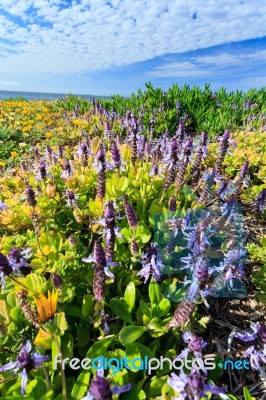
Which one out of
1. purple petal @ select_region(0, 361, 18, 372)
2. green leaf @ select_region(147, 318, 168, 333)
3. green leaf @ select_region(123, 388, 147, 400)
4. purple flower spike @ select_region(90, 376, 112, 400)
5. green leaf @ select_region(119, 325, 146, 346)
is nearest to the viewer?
purple flower spike @ select_region(90, 376, 112, 400)

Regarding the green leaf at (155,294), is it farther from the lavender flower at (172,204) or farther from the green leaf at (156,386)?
the lavender flower at (172,204)

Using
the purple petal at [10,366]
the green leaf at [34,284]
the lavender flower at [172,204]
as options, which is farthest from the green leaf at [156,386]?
the lavender flower at [172,204]

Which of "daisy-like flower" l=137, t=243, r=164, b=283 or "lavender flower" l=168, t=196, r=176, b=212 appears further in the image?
"lavender flower" l=168, t=196, r=176, b=212

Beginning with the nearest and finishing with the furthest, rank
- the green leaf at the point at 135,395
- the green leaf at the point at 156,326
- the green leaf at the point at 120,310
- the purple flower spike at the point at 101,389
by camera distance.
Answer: the purple flower spike at the point at 101,389 → the green leaf at the point at 135,395 → the green leaf at the point at 156,326 → the green leaf at the point at 120,310

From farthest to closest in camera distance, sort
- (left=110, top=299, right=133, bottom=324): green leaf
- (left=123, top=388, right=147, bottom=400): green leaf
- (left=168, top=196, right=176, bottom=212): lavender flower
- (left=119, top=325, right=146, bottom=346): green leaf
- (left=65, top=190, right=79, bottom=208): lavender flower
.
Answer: (left=65, top=190, right=79, bottom=208): lavender flower < (left=168, top=196, right=176, bottom=212): lavender flower < (left=110, top=299, right=133, bottom=324): green leaf < (left=119, top=325, right=146, bottom=346): green leaf < (left=123, top=388, right=147, bottom=400): green leaf

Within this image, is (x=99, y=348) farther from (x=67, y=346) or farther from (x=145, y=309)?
(x=145, y=309)

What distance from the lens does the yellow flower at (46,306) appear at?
155 cm

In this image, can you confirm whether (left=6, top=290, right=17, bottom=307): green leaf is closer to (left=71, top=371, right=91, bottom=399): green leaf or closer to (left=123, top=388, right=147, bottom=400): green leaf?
(left=71, top=371, right=91, bottom=399): green leaf

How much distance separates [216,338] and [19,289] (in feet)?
4.71

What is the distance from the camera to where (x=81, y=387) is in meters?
1.55

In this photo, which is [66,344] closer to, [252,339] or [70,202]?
[252,339]

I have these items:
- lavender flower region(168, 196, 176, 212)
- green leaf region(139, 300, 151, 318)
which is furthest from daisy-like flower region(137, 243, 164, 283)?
lavender flower region(168, 196, 176, 212)

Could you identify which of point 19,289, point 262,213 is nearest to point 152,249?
point 19,289

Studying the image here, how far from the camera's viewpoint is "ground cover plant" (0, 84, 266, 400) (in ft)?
5.13
